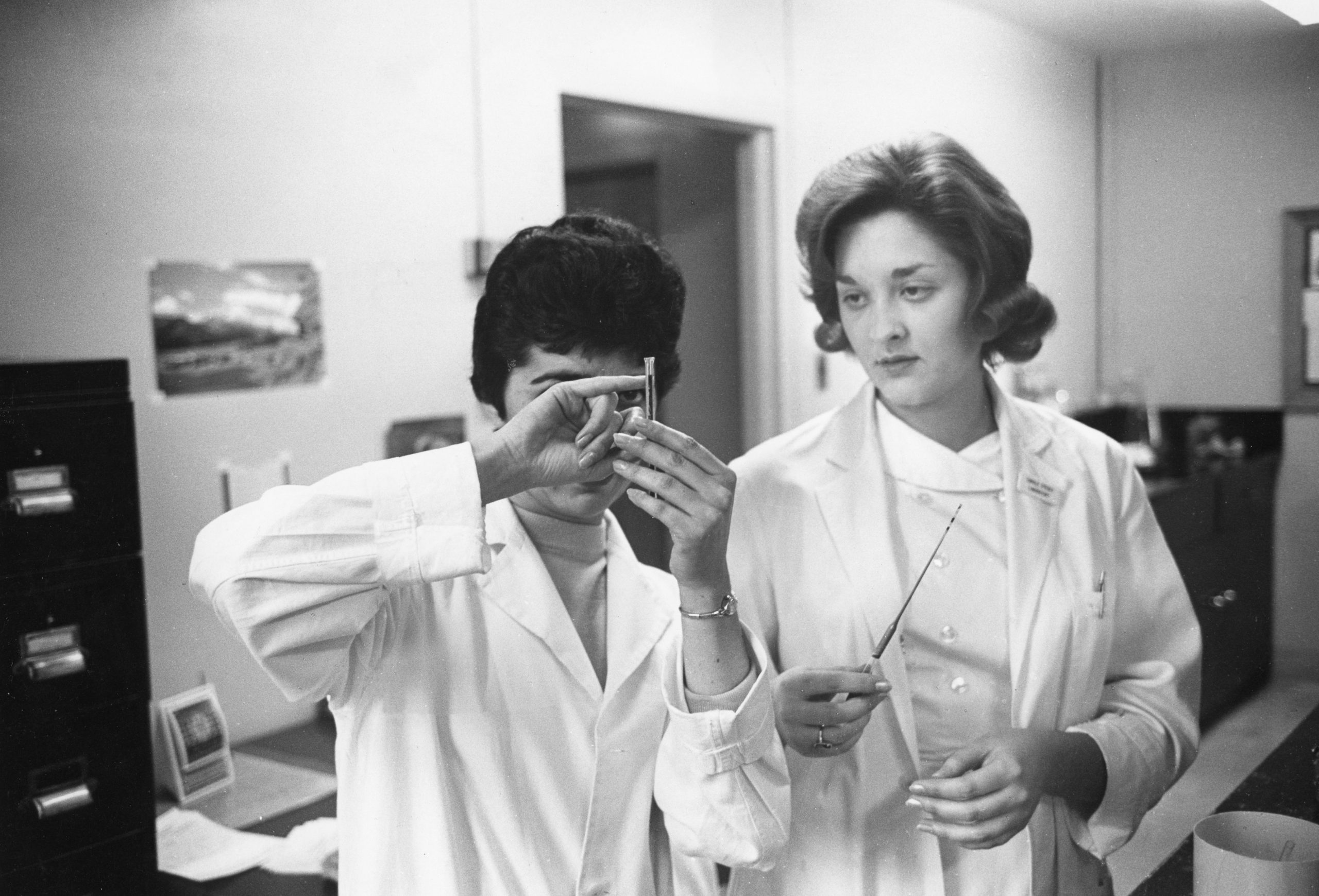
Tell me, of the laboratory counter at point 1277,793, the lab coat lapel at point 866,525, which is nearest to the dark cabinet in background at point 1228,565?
the laboratory counter at point 1277,793

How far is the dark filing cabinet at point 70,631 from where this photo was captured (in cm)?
108

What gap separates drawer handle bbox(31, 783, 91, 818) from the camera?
1124 mm

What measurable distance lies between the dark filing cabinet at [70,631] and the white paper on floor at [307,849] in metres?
0.19

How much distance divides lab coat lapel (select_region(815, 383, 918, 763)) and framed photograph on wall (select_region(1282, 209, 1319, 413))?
0.56m

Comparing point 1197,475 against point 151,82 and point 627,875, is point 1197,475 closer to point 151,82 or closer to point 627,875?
point 627,875

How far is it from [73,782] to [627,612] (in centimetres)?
61

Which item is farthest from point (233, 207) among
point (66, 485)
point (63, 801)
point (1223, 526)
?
point (1223, 526)

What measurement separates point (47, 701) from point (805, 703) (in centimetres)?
79

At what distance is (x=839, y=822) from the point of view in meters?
1.27

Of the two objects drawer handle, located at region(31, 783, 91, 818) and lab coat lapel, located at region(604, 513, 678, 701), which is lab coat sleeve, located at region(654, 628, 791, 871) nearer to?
lab coat lapel, located at region(604, 513, 678, 701)

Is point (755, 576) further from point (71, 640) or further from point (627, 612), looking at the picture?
point (71, 640)

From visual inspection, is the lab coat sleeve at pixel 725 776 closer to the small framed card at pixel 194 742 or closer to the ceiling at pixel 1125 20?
the small framed card at pixel 194 742

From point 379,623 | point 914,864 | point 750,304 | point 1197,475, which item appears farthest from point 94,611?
point 1197,475

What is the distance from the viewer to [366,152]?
1249 millimetres
